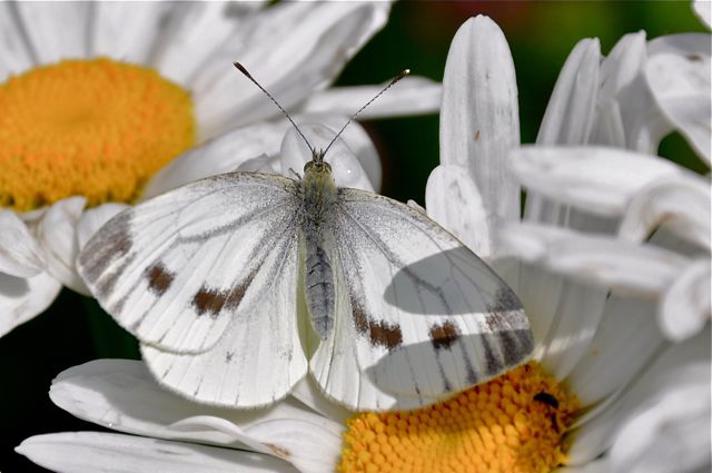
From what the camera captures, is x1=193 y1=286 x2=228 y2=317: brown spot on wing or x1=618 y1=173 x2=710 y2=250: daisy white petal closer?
x1=618 y1=173 x2=710 y2=250: daisy white petal

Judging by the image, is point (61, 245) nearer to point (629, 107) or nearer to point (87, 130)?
point (87, 130)

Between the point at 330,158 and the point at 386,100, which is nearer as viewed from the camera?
the point at 330,158

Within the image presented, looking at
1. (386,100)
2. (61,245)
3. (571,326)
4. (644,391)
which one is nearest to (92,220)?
Result: (61,245)

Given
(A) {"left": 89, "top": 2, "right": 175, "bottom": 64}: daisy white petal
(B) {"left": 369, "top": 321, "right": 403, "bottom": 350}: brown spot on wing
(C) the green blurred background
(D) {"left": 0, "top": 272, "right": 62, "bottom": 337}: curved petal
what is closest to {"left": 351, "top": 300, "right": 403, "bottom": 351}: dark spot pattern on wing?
(B) {"left": 369, "top": 321, "right": 403, "bottom": 350}: brown spot on wing

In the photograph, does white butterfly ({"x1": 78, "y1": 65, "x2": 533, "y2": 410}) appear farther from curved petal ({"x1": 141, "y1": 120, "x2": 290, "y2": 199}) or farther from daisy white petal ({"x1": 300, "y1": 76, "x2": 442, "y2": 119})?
daisy white petal ({"x1": 300, "y1": 76, "x2": 442, "y2": 119})

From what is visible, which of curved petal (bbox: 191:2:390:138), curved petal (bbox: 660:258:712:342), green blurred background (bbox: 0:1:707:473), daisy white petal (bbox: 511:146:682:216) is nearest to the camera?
curved petal (bbox: 660:258:712:342)

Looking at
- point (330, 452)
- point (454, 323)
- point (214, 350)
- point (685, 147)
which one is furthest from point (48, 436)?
point (685, 147)

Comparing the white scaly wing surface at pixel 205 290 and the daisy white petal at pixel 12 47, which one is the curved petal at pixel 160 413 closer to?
the white scaly wing surface at pixel 205 290

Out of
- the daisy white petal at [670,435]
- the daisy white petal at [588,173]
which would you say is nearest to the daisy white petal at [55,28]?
the daisy white petal at [588,173]
